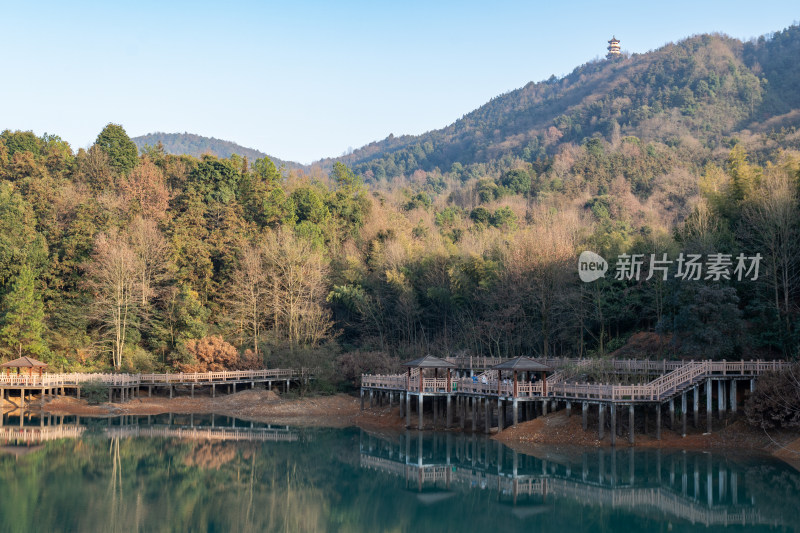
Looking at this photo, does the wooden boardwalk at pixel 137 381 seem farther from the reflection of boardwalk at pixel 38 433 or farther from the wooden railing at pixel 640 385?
the wooden railing at pixel 640 385

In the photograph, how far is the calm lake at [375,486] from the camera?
747 inches

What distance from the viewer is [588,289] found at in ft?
129

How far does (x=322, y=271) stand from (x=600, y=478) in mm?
32444

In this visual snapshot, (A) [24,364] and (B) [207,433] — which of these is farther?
(A) [24,364]

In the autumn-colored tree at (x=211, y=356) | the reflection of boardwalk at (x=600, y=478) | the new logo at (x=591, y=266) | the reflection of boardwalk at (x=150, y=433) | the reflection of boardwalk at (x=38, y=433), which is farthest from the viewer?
the autumn-colored tree at (x=211, y=356)

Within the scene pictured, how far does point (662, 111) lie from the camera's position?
376ft

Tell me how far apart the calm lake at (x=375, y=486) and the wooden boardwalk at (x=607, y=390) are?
70.1 inches

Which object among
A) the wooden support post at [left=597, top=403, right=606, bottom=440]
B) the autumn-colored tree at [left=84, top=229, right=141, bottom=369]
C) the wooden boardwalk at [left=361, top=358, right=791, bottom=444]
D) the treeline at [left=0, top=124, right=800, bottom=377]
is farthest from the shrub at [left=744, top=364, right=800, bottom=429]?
the autumn-colored tree at [left=84, top=229, right=141, bottom=369]

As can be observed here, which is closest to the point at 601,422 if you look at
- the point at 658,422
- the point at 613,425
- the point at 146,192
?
the point at 613,425

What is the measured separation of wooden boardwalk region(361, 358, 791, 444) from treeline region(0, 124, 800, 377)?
1484 mm

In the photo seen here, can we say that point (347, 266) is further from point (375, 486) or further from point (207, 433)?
point (375, 486)

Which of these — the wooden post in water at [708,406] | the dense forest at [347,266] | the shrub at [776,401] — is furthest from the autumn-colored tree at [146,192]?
the shrub at [776,401]

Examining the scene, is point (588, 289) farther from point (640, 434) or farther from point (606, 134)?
point (606, 134)

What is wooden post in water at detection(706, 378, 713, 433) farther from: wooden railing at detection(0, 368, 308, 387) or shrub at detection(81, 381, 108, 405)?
shrub at detection(81, 381, 108, 405)
